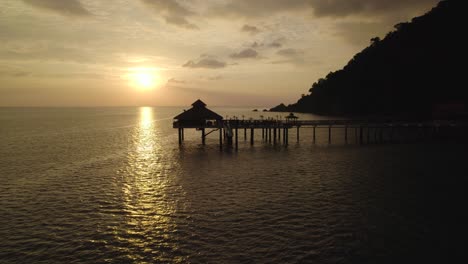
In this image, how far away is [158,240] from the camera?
46.1ft

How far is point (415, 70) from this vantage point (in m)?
89.0

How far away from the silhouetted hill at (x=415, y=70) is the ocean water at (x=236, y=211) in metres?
55.6

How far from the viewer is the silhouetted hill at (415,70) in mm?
78500

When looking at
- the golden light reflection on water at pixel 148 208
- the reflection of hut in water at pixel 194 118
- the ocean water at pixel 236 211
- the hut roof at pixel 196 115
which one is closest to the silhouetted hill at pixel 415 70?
the ocean water at pixel 236 211

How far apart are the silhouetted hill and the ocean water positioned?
55.6 m

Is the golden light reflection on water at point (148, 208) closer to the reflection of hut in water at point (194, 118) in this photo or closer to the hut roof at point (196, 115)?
the reflection of hut in water at point (194, 118)

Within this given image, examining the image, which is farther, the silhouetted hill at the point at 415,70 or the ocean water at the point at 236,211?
the silhouetted hill at the point at 415,70

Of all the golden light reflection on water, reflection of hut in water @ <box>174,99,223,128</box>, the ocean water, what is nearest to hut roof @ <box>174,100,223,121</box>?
reflection of hut in water @ <box>174,99,223,128</box>

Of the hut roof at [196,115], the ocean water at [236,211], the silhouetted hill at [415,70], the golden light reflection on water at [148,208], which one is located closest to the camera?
the ocean water at [236,211]

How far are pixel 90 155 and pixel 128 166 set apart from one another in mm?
10885

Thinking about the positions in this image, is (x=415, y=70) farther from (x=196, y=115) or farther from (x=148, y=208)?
(x=148, y=208)

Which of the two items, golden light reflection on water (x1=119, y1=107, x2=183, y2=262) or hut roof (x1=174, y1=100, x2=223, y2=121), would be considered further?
hut roof (x1=174, y1=100, x2=223, y2=121)

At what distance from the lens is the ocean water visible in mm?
12797

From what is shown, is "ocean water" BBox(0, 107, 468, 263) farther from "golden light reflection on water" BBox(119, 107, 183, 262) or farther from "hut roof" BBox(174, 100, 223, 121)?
"hut roof" BBox(174, 100, 223, 121)
